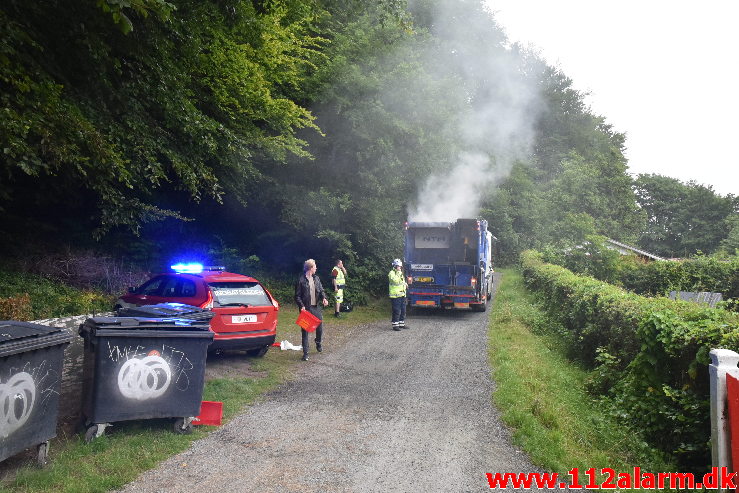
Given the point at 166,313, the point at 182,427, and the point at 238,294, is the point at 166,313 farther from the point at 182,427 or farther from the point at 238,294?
the point at 238,294

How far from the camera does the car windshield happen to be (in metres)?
8.24

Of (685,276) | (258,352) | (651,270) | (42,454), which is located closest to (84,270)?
(258,352)

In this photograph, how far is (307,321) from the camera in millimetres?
8961

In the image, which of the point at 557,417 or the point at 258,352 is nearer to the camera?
the point at 557,417

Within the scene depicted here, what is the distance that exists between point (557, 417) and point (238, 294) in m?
5.11

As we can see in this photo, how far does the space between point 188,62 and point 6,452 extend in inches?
342

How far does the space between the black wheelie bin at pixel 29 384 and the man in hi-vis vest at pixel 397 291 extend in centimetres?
885

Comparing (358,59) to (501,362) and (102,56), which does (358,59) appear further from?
(501,362)

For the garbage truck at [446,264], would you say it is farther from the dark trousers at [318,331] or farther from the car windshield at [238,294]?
the car windshield at [238,294]

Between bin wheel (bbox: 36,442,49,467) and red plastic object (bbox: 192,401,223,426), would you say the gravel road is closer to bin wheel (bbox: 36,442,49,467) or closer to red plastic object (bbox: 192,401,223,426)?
red plastic object (bbox: 192,401,223,426)

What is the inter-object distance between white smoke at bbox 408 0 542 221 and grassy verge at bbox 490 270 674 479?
431 inches

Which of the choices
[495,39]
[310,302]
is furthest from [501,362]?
[495,39]

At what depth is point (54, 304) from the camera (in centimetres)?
1102

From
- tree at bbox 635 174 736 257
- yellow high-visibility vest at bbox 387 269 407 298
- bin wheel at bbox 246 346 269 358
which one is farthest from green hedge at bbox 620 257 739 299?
tree at bbox 635 174 736 257
